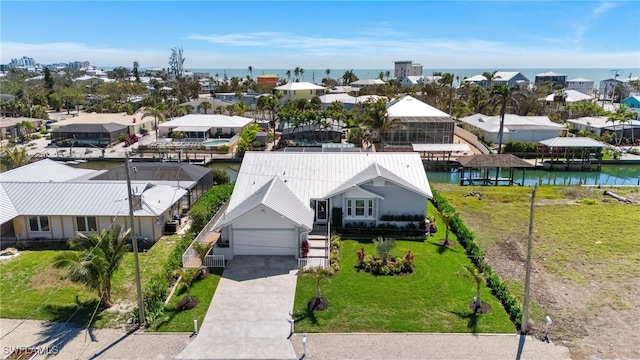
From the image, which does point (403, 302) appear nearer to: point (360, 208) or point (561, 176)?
point (360, 208)

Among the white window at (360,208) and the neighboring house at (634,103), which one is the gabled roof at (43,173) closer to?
the white window at (360,208)

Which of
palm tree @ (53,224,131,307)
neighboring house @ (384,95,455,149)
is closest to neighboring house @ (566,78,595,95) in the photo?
neighboring house @ (384,95,455,149)

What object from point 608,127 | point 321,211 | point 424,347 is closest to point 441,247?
Result: point 321,211

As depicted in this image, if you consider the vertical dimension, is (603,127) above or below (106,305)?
above

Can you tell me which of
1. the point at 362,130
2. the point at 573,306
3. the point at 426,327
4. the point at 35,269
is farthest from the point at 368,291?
the point at 362,130

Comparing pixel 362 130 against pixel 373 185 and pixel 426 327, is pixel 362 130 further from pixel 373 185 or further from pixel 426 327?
pixel 426 327

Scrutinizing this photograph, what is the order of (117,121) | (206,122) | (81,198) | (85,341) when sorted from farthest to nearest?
(117,121)
(206,122)
(81,198)
(85,341)

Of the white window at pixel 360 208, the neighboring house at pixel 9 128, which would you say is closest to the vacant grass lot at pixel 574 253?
the white window at pixel 360 208
